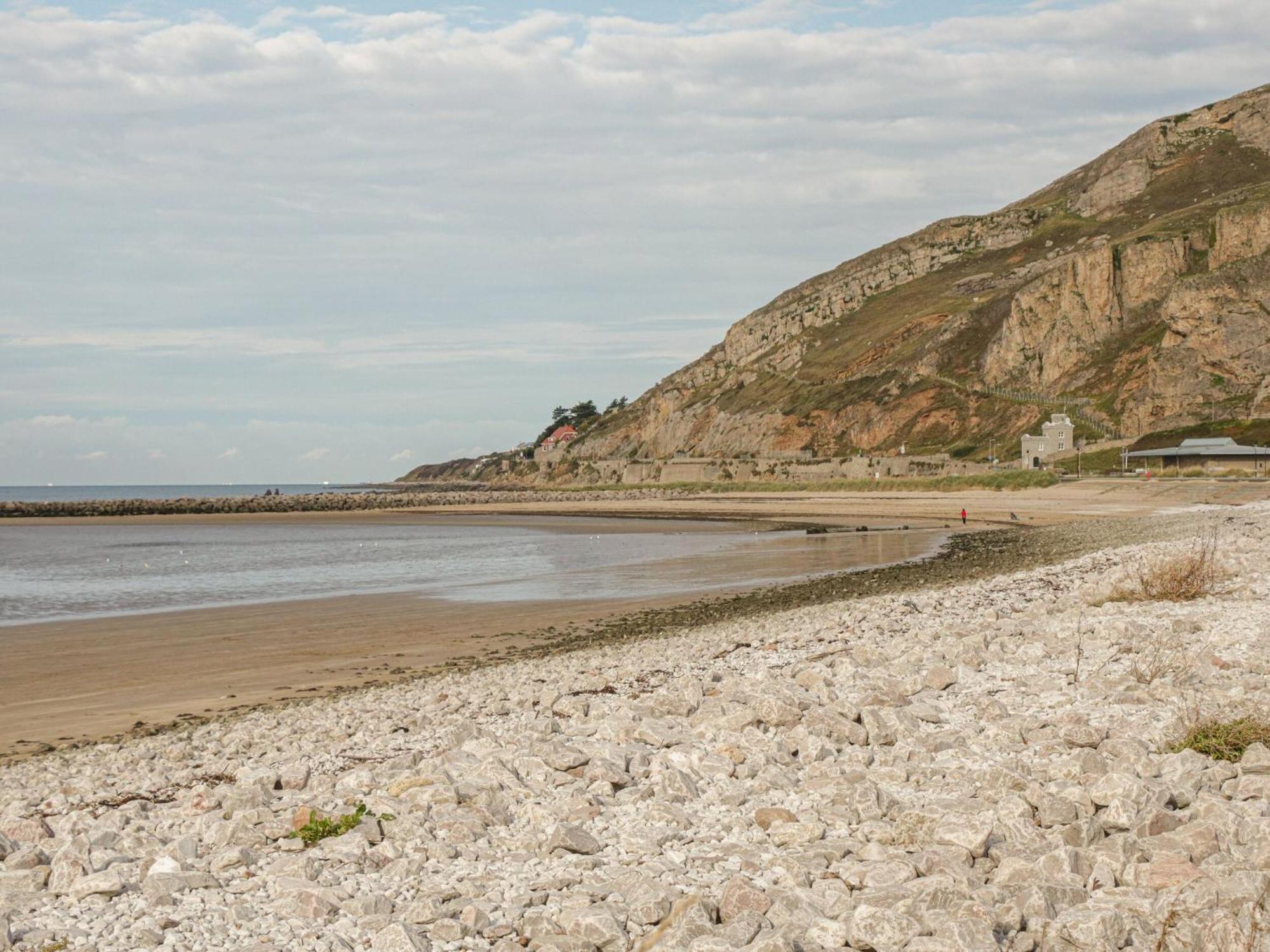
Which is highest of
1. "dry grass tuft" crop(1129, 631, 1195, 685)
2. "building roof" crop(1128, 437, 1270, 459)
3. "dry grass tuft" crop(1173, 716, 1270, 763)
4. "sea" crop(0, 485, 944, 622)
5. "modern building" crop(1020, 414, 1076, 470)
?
"modern building" crop(1020, 414, 1076, 470)

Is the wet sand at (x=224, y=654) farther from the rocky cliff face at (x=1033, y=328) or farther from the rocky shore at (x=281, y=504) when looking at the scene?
the rocky cliff face at (x=1033, y=328)

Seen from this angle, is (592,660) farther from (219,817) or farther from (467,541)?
(467,541)

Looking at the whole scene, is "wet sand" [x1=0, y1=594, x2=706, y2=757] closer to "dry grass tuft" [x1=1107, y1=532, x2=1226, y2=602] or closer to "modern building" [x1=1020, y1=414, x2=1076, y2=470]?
"dry grass tuft" [x1=1107, y1=532, x2=1226, y2=602]

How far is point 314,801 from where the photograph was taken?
23.5 ft

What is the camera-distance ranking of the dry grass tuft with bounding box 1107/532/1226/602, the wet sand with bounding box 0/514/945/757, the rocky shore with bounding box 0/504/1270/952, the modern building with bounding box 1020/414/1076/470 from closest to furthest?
the rocky shore with bounding box 0/504/1270/952 → the wet sand with bounding box 0/514/945/757 → the dry grass tuft with bounding box 1107/532/1226/602 → the modern building with bounding box 1020/414/1076/470

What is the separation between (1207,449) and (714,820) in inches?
3538

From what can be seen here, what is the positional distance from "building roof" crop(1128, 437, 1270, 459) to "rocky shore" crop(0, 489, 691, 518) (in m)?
42.8

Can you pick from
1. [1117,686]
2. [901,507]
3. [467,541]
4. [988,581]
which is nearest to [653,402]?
[901,507]

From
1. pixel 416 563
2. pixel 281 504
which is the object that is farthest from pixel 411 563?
pixel 281 504

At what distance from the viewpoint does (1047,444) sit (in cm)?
10119

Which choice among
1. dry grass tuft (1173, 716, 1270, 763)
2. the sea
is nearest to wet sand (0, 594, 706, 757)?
the sea

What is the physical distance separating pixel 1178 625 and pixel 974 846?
747 cm

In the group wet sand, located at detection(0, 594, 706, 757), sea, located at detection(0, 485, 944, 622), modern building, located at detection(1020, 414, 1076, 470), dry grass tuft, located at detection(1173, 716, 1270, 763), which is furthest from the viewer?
modern building, located at detection(1020, 414, 1076, 470)

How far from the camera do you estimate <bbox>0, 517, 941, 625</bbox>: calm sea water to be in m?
28.3
